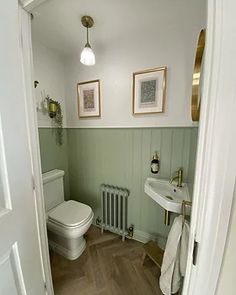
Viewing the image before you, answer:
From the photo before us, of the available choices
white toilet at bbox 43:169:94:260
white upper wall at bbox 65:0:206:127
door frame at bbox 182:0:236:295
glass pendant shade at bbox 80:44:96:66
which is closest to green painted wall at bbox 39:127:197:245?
white upper wall at bbox 65:0:206:127

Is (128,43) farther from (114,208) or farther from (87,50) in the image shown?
(114,208)

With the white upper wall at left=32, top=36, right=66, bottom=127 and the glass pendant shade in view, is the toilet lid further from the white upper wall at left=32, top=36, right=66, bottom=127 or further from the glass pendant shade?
the glass pendant shade

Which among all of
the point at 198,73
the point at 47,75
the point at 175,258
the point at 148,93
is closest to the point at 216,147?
the point at 198,73

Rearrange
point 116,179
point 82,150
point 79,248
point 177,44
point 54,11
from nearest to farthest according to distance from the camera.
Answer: point 54,11 < point 177,44 < point 79,248 < point 116,179 < point 82,150

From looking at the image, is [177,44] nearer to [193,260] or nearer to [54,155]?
[193,260]

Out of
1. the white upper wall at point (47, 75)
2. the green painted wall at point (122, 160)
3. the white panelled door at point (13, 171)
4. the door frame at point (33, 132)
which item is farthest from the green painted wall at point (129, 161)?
the white panelled door at point (13, 171)

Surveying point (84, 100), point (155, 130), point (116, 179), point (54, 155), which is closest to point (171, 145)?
point (155, 130)

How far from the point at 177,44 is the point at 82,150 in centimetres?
159

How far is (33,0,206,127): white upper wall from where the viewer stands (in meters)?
1.14

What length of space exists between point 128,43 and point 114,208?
6.22 feet

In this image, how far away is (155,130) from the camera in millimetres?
1498

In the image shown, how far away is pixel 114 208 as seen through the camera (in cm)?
173

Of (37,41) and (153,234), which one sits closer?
(37,41)

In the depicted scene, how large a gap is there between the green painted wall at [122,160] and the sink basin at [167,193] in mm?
98
